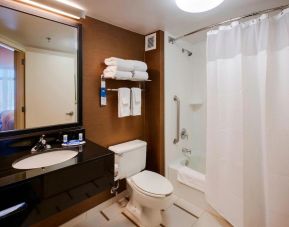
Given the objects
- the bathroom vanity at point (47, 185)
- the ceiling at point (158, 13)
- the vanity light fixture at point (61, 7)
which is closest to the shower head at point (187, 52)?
the ceiling at point (158, 13)

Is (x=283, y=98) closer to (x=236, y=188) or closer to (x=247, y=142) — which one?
(x=247, y=142)

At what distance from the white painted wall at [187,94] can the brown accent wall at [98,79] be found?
0.46 m

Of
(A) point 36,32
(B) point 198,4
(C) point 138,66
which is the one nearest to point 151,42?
(C) point 138,66

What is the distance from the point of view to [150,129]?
2.35m

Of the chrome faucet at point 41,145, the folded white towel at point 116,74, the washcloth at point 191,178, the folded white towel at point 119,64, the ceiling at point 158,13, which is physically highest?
the ceiling at point 158,13

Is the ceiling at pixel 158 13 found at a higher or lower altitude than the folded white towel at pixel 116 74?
higher

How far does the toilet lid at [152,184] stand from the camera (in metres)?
1.64

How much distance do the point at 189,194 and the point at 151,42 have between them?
1.96m

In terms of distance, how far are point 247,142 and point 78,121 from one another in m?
1.61

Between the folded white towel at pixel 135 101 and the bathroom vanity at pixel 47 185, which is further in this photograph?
the folded white towel at pixel 135 101

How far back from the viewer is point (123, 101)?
6.36 feet

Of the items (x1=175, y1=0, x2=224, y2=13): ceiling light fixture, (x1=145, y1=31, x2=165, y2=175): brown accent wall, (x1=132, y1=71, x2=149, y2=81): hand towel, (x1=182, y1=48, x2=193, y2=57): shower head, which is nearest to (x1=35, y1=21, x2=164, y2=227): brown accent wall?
(x1=145, y1=31, x2=165, y2=175): brown accent wall

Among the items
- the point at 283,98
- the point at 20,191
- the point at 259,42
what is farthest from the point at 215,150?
the point at 20,191

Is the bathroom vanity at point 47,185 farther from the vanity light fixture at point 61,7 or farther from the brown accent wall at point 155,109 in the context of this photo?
the vanity light fixture at point 61,7
